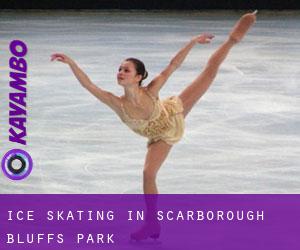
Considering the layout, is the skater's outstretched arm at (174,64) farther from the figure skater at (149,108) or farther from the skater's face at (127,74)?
the skater's face at (127,74)

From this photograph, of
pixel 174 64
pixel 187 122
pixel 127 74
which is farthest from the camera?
pixel 187 122

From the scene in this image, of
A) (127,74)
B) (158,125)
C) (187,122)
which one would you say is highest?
(187,122)

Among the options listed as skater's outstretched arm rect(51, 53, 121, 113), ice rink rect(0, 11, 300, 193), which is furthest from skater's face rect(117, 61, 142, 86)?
ice rink rect(0, 11, 300, 193)

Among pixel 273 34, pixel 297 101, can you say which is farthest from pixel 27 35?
pixel 297 101

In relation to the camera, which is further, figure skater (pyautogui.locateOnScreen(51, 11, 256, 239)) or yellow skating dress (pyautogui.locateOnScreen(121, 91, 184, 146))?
yellow skating dress (pyautogui.locateOnScreen(121, 91, 184, 146))

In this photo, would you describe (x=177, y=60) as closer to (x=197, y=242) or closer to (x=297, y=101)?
(x=197, y=242)

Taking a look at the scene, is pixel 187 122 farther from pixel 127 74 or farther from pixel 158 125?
pixel 127 74

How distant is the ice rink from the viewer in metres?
4.68

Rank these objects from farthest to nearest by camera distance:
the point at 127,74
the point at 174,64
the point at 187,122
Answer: the point at 187,122 → the point at 174,64 → the point at 127,74

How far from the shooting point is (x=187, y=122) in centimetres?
609

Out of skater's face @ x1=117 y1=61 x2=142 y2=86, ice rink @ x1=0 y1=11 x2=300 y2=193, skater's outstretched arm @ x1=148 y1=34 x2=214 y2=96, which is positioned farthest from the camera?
ice rink @ x1=0 y1=11 x2=300 y2=193

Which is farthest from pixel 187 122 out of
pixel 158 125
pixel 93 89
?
pixel 93 89

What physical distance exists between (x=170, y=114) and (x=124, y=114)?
23 cm

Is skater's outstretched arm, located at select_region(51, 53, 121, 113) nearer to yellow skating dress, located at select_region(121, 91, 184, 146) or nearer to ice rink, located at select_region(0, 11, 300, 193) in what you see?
yellow skating dress, located at select_region(121, 91, 184, 146)
